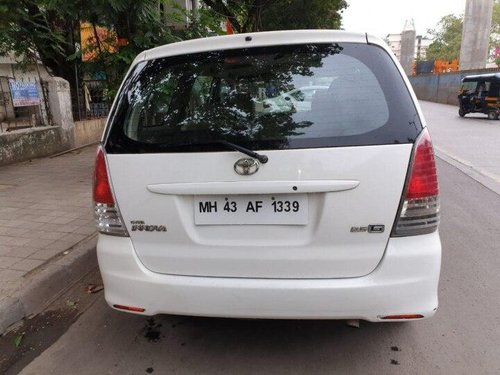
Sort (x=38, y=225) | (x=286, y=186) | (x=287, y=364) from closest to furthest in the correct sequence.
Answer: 1. (x=286, y=186)
2. (x=287, y=364)
3. (x=38, y=225)

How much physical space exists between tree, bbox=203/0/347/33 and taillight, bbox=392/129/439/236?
1196cm

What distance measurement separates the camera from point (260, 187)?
2.24 m

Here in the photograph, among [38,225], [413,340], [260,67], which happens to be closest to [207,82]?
[260,67]

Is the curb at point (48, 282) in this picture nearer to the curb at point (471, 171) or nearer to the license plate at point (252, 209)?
the license plate at point (252, 209)

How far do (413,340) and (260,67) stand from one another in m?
1.88

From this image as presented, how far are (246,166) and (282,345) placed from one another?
1.21m

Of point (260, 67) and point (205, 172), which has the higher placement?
point (260, 67)

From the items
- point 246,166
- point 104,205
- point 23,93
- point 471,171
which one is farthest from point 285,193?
point 23,93

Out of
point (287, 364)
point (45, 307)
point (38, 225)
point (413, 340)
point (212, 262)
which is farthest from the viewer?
point (38, 225)

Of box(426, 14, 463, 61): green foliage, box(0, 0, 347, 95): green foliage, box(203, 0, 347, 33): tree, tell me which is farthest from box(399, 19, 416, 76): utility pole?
box(0, 0, 347, 95): green foliage

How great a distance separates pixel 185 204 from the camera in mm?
2363

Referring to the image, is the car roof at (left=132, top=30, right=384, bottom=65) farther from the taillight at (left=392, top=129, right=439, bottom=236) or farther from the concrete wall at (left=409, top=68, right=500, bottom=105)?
the concrete wall at (left=409, top=68, right=500, bottom=105)

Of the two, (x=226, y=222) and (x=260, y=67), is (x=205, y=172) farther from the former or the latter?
(x=260, y=67)

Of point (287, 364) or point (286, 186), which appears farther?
point (287, 364)
